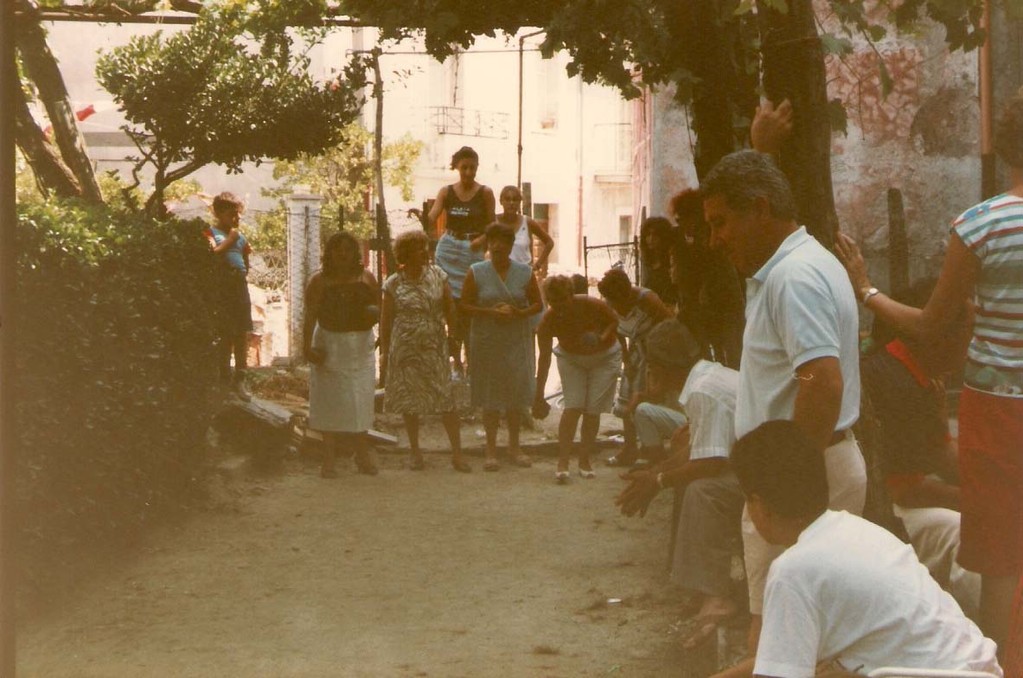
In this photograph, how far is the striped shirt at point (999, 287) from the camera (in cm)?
480

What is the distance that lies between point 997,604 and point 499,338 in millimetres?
6925

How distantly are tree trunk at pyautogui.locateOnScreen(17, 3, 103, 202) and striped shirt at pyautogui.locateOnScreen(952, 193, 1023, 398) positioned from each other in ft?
29.7

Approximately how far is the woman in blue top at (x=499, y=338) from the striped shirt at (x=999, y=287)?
6.80 meters

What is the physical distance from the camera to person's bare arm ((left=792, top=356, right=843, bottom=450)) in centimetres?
450

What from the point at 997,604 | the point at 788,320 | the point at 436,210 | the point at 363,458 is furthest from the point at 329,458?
the point at 788,320

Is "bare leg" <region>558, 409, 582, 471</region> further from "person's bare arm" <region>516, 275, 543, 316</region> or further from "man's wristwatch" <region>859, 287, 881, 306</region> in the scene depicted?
"man's wristwatch" <region>859, 287, 881, 306</region>

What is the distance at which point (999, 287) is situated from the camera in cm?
487

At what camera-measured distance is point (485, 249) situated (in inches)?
502

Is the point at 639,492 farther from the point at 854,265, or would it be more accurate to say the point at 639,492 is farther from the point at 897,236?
the point at 897,236

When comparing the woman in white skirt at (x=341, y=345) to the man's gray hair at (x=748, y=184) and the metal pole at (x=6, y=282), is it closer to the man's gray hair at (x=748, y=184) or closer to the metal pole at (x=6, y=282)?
the man's gray hair at (x=748, y=184)

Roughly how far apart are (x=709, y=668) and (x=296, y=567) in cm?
282

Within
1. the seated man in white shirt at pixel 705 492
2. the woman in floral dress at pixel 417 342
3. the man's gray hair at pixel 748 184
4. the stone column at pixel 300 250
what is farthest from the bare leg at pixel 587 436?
the stone column at pixel 300 250

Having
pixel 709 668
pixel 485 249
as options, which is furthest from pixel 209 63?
pixel 709 668

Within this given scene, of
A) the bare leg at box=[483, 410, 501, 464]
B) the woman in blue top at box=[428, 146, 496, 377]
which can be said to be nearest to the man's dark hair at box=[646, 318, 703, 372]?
the bare leg at box=[483, 410, 501, 464]
